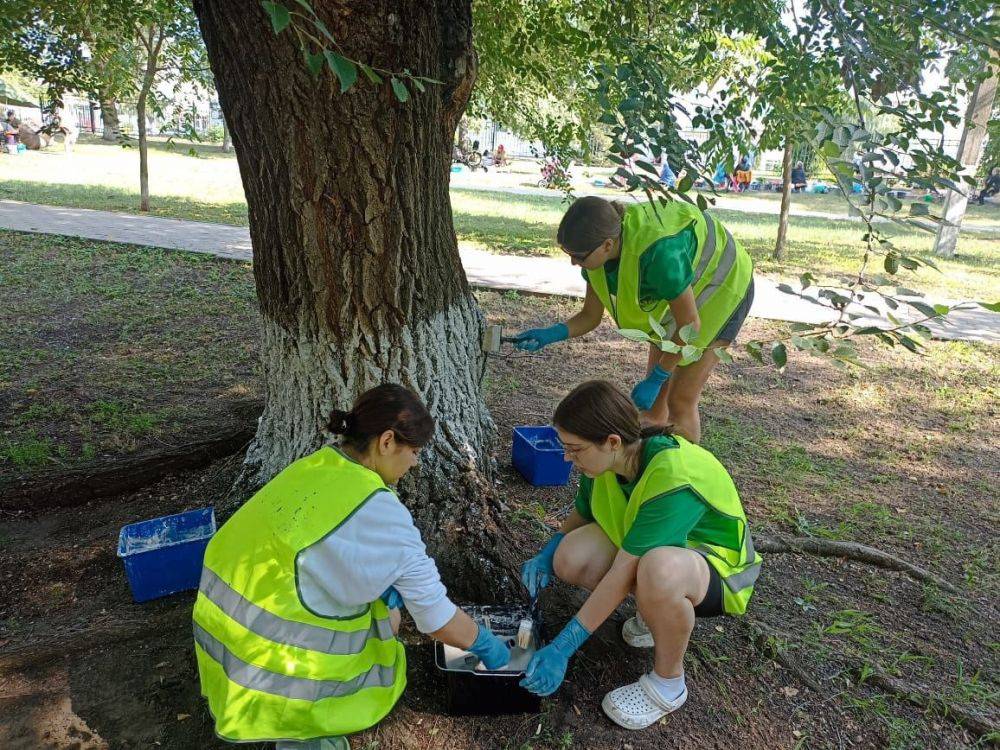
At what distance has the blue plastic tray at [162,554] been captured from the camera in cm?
219

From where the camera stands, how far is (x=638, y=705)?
1.89m

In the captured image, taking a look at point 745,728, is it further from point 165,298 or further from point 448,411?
point 165,298

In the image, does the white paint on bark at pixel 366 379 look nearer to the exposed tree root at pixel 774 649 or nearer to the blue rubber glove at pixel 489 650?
the blue rubber glove at pixel 489 650

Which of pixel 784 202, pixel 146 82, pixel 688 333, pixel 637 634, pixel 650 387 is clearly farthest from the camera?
pixel 784 202

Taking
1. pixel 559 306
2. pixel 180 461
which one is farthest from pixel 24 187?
pixel 180 461

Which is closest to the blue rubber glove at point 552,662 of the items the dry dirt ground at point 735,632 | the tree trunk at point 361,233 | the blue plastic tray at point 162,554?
the dry dirt ground at point 735,632

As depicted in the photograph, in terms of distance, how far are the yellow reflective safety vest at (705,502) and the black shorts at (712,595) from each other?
1 cm

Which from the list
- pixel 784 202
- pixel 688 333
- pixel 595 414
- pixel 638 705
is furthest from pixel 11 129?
pixel 688 333

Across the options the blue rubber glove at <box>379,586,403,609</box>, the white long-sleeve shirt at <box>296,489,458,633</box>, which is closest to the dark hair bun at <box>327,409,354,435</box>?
the white long-sleeve shirt at <box>296,489,458,633</box>

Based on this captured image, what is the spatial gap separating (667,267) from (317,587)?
58.0 inches

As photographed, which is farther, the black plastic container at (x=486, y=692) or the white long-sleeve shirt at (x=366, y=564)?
the black plastic container at (x=486, y=692)

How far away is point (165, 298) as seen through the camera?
5.76 meters

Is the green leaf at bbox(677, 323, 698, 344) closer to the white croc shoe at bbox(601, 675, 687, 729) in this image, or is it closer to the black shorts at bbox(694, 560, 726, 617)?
the black shorts at bbox(694, 560, 726, 617)

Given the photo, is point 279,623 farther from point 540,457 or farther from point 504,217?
point 504,217
